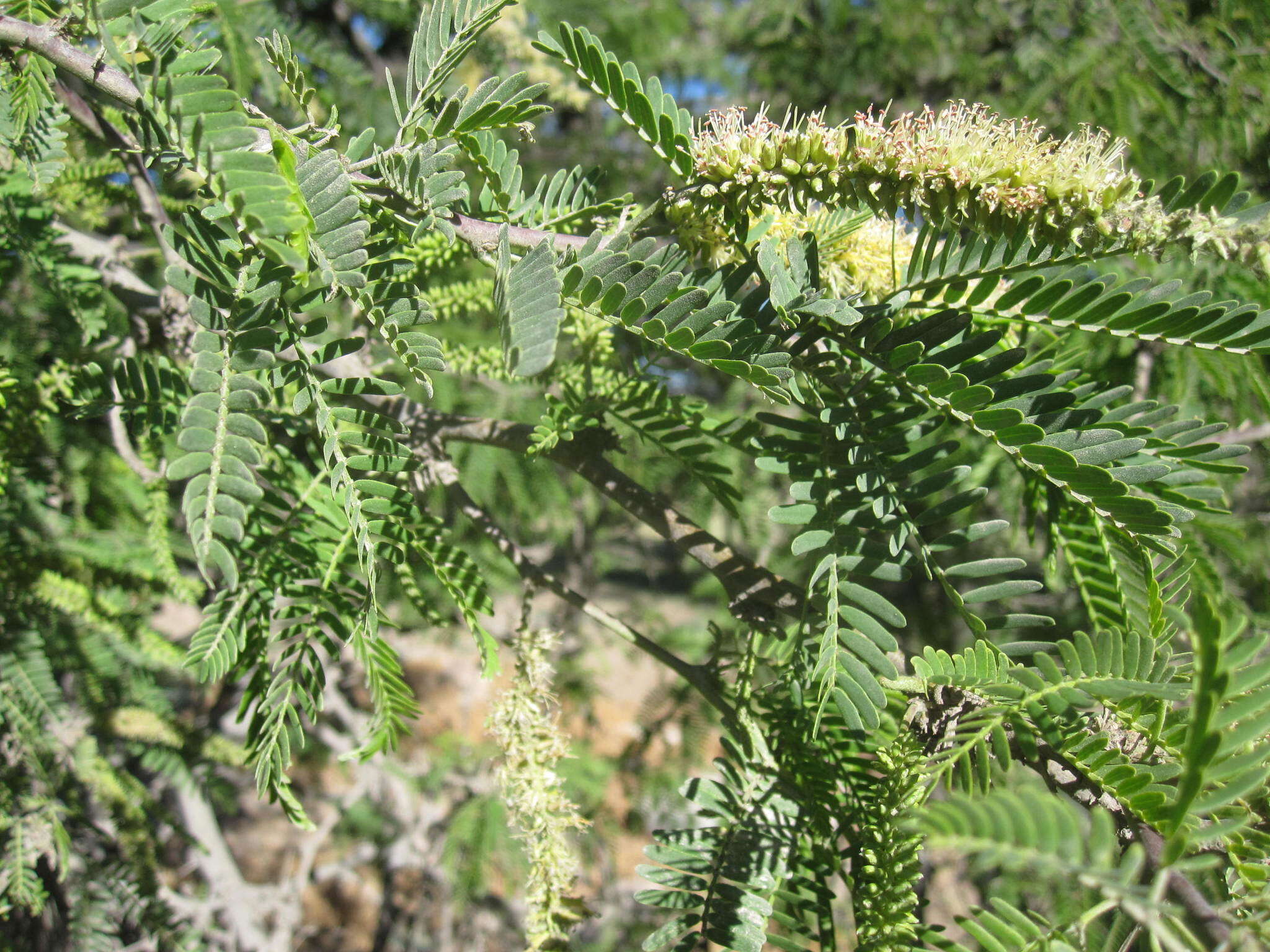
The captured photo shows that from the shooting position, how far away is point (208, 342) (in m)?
0.58

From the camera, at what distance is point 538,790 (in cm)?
91

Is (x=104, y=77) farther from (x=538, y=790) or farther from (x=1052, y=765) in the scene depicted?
(x=1052, y=765)

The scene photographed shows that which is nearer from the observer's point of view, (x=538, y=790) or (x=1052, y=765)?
(x=1052, y=765)

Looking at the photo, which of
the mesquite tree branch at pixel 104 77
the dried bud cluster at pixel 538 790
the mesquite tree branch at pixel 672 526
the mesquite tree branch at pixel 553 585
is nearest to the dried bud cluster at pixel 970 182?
the mesquite tree branch at pixel 104 77

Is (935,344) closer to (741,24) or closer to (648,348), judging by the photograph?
(648,348)

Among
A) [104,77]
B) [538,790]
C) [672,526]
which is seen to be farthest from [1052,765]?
[104,77]

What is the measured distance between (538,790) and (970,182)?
781 mm

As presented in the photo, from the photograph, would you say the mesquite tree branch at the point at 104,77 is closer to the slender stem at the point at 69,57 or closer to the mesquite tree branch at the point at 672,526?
the slender stem at the point at 69,57

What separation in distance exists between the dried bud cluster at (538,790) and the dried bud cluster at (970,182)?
63cm

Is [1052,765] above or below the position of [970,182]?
below

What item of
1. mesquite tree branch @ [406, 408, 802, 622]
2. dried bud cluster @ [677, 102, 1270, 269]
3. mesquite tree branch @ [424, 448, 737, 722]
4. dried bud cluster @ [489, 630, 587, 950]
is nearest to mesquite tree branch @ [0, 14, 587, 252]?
dried bud cluster @ [677, 102, 1270, 269]

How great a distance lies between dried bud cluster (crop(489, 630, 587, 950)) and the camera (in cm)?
82

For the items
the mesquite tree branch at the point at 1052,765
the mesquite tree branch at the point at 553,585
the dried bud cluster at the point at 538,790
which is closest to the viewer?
the mesquite tree branch at the point at 1052,765

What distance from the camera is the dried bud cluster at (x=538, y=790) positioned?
0.82 m
